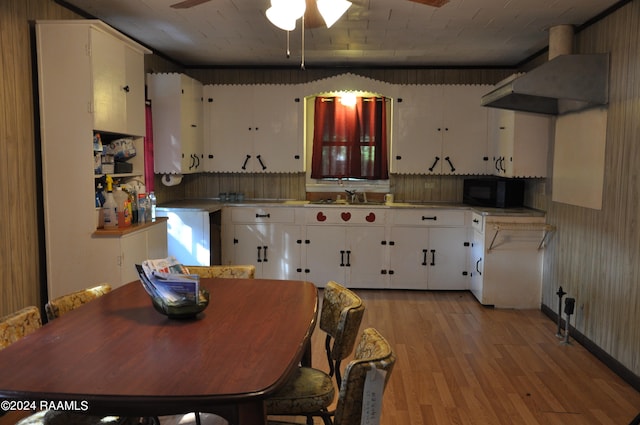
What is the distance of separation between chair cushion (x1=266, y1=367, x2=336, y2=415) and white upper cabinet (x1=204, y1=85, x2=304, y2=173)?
3846mm

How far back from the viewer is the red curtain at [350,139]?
19.5ft

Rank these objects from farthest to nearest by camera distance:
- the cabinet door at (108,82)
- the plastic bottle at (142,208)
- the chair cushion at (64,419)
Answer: the plastic bottle at (142,208) < the cabinet door at (108,82) < the chair cushion at (64,419)

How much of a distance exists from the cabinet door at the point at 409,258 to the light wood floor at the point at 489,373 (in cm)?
61

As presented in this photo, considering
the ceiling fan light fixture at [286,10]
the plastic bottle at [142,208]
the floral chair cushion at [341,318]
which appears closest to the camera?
the floral chair cushion at [341,318]

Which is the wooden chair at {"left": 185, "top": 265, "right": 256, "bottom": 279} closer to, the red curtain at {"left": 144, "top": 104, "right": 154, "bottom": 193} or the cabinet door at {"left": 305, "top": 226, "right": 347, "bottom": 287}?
the red curtain at {"left": 144, "top": 104, "right": 154, "bottom": 193}

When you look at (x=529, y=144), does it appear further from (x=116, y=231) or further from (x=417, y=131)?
(x=116, y=231)

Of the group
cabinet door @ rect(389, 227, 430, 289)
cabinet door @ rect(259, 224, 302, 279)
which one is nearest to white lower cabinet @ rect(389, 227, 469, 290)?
cabinet door @ rect(389, 227, 430, 289)

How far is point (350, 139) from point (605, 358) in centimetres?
346

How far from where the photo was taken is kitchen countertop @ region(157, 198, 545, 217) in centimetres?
494

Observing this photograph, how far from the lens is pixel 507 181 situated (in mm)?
5242

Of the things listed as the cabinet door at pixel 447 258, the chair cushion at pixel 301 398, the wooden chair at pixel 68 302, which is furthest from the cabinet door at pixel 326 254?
the chair cushion at pixel 301 398

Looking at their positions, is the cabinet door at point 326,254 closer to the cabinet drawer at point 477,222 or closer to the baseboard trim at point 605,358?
the cabinet drawer at point 477,222

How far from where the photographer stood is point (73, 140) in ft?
11.0

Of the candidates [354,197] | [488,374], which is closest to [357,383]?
[488,374]
